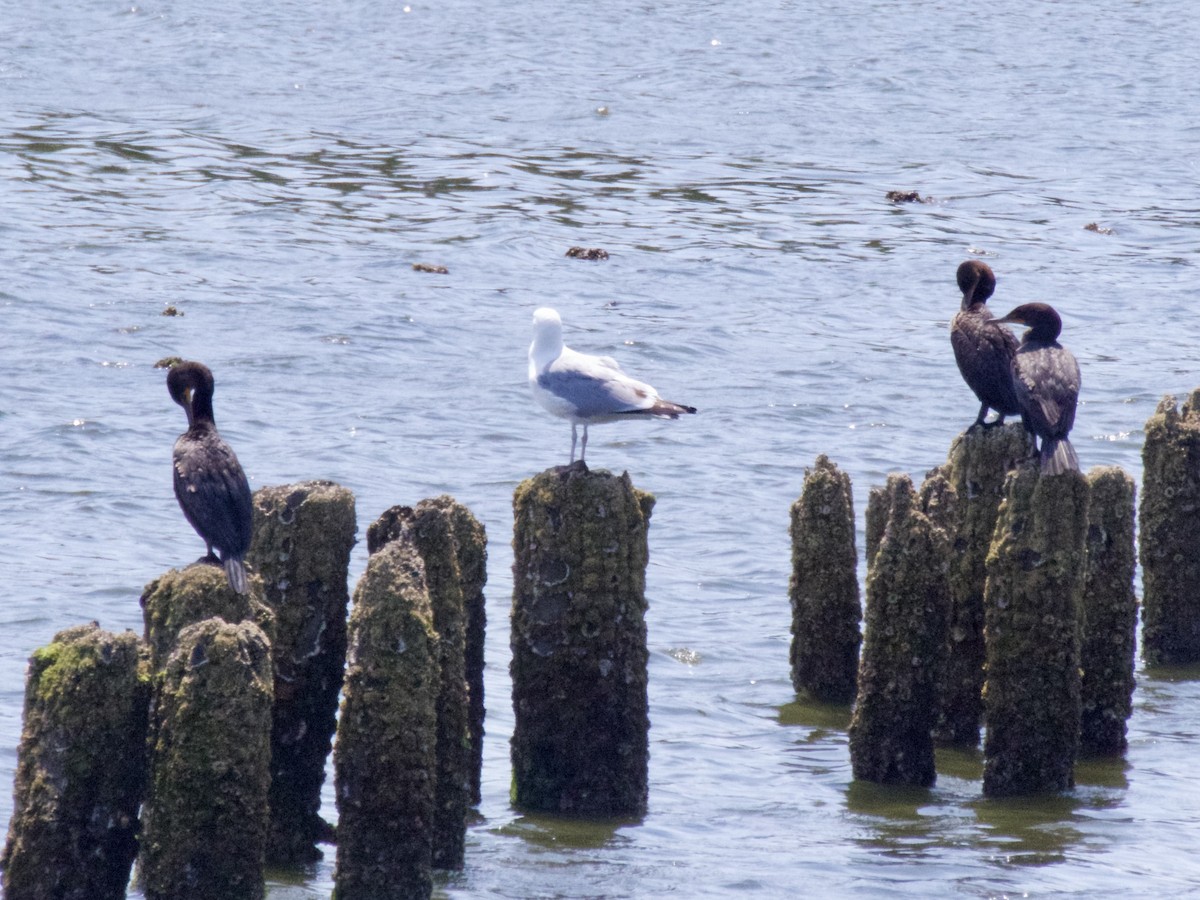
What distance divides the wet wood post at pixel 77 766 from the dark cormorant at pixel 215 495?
30.7 inches

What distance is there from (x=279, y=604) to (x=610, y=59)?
32.9m

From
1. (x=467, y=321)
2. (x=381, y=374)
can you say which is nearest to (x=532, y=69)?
(x=467, y=321)

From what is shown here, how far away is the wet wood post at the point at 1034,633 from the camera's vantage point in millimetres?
9438

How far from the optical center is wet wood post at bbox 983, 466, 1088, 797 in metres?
9.44

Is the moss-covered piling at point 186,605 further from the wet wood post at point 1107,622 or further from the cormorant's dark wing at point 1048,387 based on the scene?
the wet wood post at point 1107,622

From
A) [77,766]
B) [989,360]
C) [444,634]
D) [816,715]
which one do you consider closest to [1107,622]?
[989,360]

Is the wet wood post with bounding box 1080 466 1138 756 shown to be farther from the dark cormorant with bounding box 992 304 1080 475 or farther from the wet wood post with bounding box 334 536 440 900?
the wet wood post with bounding box 334 536 440 900


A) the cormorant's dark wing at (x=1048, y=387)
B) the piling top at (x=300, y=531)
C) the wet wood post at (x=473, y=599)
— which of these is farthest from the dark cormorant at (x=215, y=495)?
the cormorant's dark wing at (x=1048, y=387)

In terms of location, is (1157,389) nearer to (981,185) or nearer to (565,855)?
(981,185)

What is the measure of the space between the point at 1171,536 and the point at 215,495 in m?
6.80

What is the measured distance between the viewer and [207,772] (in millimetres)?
7043

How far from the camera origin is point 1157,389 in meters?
21.1

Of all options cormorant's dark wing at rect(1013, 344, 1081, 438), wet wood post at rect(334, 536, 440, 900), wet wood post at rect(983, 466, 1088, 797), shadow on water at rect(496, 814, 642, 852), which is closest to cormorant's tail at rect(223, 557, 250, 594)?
wet wood post at rect(334, 536, 440, 900)

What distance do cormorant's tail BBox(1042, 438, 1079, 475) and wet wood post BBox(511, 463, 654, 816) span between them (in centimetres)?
203
